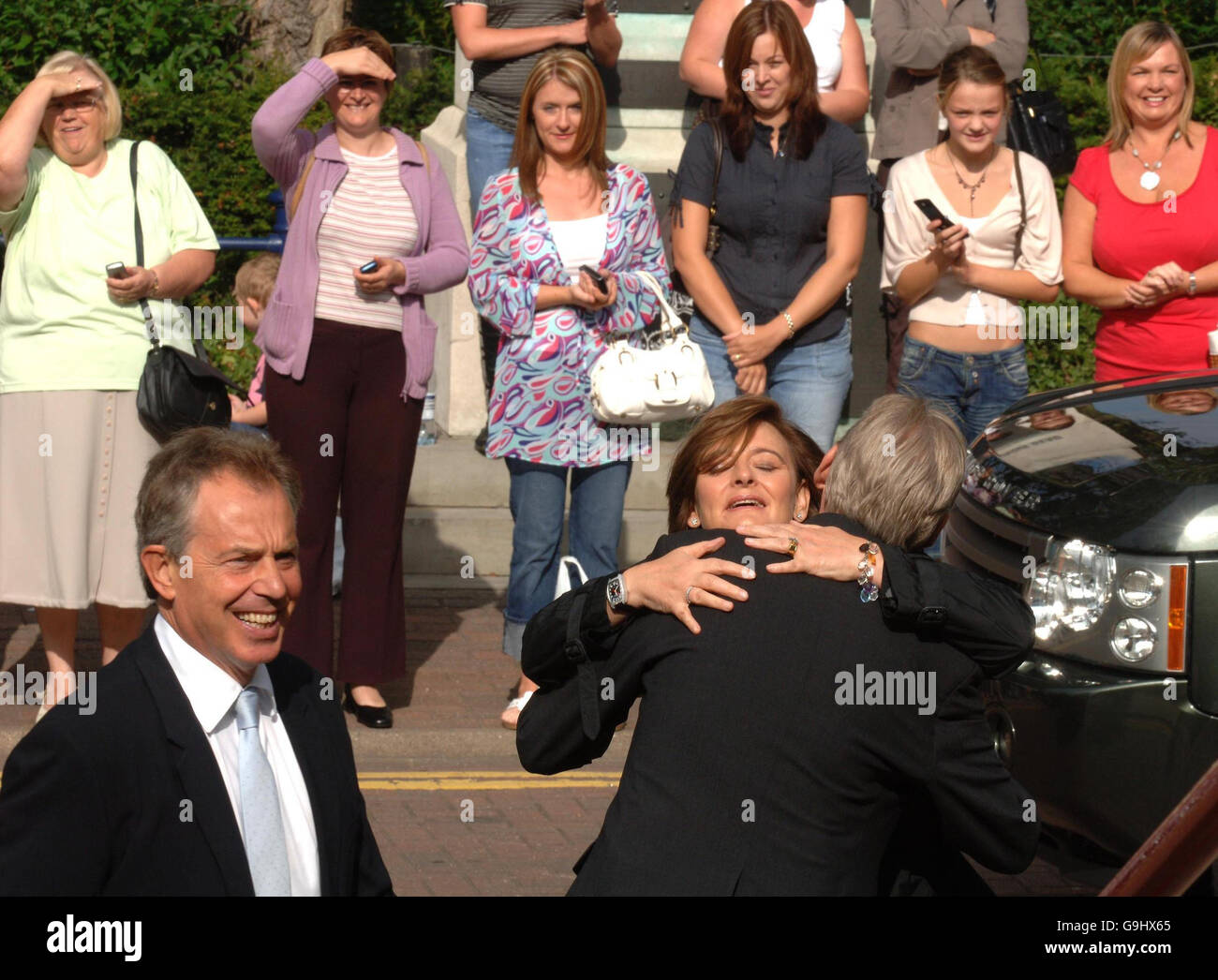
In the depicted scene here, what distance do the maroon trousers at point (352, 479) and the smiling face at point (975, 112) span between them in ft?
8.15

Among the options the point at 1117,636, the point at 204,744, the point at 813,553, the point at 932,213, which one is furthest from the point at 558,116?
the point at 204,744

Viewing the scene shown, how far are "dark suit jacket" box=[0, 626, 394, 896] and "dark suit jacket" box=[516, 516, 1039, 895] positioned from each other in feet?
1.87

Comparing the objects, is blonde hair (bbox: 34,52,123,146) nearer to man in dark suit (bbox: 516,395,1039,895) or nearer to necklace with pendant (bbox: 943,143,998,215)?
necklace with pendant (bbox: 943,143,998,215)

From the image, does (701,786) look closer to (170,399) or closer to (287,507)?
(287,507)

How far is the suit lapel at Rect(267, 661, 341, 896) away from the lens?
3.13 m

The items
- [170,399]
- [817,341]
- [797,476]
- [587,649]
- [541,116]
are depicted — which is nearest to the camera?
[587,649]

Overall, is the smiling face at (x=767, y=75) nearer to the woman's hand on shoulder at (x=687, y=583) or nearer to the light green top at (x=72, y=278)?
the light green top at (x=72, y=278)

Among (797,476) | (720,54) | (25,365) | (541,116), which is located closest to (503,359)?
(541,116)

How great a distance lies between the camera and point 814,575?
318cm

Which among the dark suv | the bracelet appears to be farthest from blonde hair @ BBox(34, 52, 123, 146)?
the bracelet

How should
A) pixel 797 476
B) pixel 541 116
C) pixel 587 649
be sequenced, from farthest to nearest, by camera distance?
pixel 541 116
pixel 797 476
pixel 587 649
